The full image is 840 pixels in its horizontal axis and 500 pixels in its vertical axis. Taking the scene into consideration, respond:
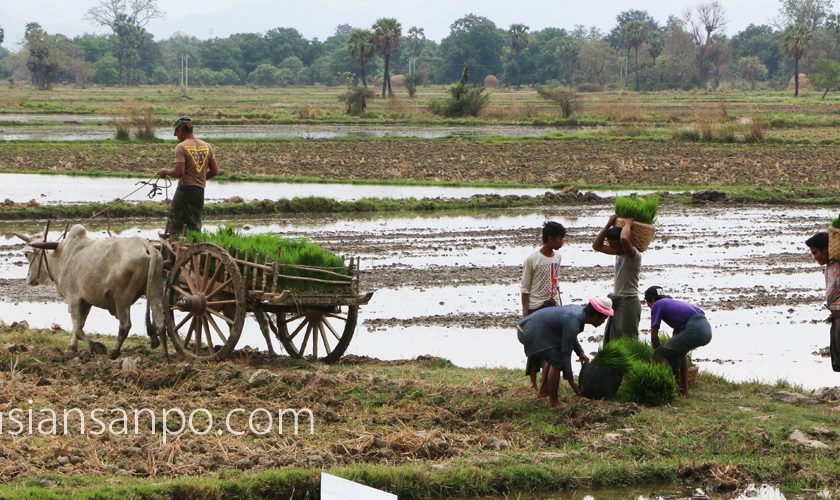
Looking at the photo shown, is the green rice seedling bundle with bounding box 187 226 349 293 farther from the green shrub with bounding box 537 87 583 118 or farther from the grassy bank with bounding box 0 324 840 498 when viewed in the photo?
the green shrub with bounding box 537 87 583 118

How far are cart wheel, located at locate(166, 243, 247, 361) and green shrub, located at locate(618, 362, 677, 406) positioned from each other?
2.98 metres

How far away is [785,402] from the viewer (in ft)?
27.9

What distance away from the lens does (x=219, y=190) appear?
24.6 m

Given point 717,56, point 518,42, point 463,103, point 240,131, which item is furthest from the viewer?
point 518,42

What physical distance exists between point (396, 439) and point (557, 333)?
4.82ft

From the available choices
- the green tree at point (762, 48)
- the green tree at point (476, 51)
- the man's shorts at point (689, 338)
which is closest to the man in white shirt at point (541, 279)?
the man's shorts at point (689, 338)

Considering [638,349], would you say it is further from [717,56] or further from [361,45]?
[717,56]

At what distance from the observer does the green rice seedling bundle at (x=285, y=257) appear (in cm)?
921

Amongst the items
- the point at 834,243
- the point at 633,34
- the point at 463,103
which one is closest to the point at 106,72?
the point at 633,34

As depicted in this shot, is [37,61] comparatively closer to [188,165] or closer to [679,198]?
[679,198]

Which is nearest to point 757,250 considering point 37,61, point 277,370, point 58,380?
point 277,370

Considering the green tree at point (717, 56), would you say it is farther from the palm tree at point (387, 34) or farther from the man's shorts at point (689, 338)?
the man's shorts at point (689, 338)

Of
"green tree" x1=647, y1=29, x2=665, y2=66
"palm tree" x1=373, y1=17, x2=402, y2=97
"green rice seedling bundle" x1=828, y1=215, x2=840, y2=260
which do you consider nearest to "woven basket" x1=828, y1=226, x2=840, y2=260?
"green rice seedling bundle" x1=828, y1=215, x2=840, y2=260

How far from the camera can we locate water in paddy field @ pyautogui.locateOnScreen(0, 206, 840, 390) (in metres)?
11.2
